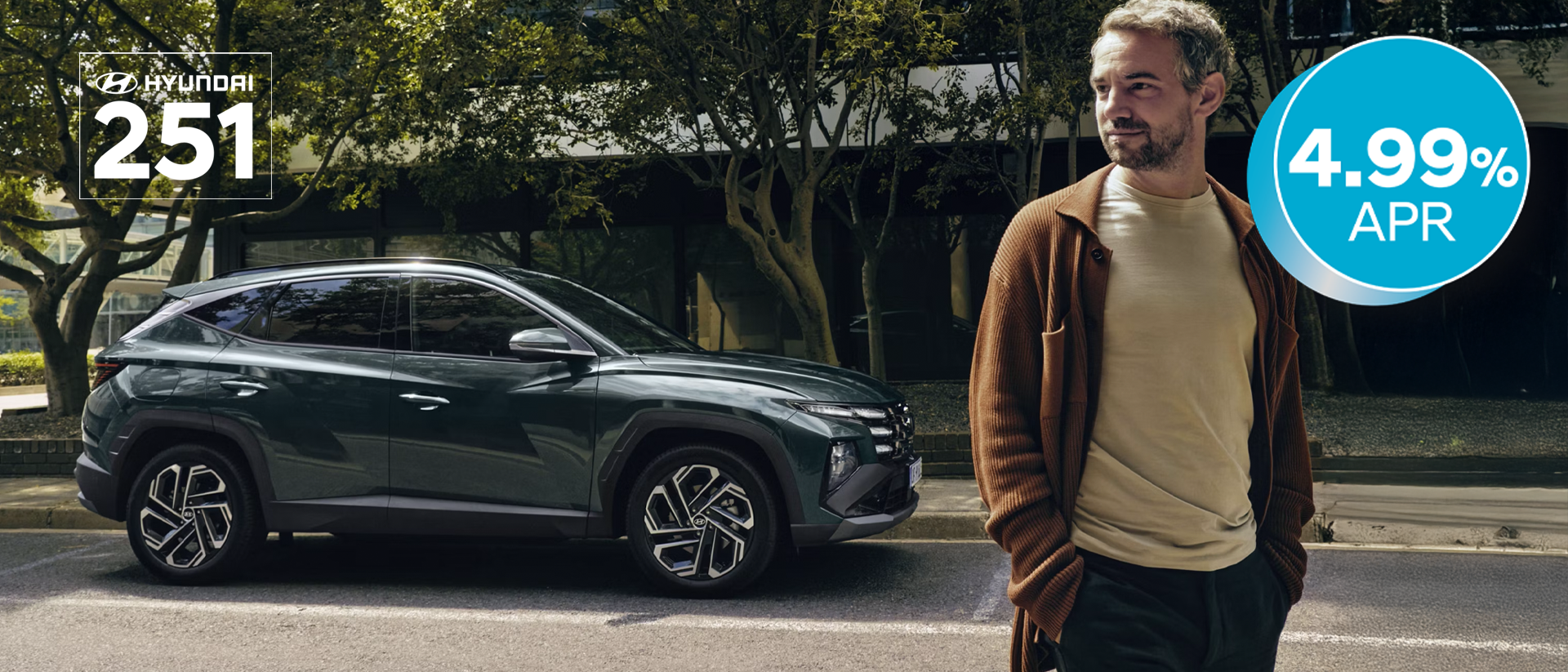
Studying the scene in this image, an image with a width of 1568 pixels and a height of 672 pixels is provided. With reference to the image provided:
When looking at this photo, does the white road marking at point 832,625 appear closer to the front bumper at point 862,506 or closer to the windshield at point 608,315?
the front bumper at point 862,506

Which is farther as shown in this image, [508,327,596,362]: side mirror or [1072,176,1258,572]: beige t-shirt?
[508,327,596,362]: side mirror

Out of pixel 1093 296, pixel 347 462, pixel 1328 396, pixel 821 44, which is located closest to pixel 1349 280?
pixel 1093 296

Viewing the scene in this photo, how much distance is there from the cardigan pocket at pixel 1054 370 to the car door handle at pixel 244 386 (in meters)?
5.47

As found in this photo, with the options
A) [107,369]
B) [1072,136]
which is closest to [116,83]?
[107,369]

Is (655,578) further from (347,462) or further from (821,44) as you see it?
(821,44)

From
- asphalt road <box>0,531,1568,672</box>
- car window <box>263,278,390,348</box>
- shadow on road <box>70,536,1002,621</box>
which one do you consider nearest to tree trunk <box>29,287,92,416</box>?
asphalt road <box>0,531,1568,672</box>

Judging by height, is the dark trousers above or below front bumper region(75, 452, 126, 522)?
above

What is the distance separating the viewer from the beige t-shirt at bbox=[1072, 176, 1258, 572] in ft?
7.04

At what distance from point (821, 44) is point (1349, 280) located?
1027cm

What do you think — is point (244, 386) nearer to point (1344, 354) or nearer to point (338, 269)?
point (338, 269)

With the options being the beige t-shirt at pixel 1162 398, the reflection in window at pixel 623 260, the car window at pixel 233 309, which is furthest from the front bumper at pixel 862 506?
the reflection in window at pixel 623 260

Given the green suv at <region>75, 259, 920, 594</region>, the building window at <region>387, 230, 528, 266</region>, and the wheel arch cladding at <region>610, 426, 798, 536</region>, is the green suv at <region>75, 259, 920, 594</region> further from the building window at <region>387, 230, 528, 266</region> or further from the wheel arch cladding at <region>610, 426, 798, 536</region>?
the building window at <region>387, 230, 528, 266</region>

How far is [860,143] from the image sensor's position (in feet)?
50.1

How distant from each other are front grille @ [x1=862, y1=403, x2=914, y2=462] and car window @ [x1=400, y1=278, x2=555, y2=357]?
69.8 inches
